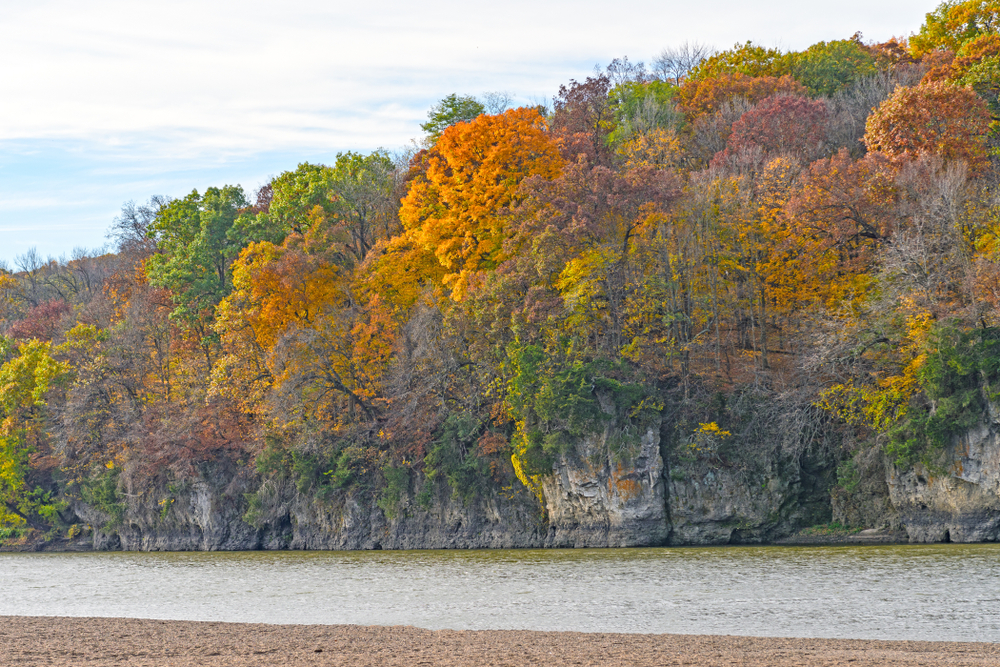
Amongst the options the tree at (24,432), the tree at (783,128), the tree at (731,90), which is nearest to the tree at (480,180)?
the tree at (783,128)

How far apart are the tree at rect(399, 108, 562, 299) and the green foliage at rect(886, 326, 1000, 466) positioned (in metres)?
18.7

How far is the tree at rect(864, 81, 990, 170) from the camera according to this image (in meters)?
36.2

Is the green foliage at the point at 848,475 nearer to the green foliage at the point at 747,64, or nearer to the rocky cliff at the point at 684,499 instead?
the rocky cliff at the point at 684,499

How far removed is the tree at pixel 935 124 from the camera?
1426 inches

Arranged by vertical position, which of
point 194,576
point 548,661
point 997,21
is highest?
point 997,21

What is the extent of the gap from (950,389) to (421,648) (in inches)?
936

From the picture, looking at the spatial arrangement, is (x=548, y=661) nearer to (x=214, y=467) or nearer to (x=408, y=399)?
(x=408, y=399)

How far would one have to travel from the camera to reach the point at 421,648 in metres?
15.4

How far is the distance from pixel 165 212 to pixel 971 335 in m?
43.9

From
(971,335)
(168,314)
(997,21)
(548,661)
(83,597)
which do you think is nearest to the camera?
(548,661)

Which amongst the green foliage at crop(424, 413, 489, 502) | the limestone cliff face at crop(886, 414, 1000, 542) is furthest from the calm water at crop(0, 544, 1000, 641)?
the green foliage at crop(424, 413, 489, 502)

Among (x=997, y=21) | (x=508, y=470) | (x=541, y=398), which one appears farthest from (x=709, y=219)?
(x=997, y=21)

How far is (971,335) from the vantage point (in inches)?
1235

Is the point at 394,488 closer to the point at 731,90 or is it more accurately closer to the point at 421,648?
the point at 421,648
